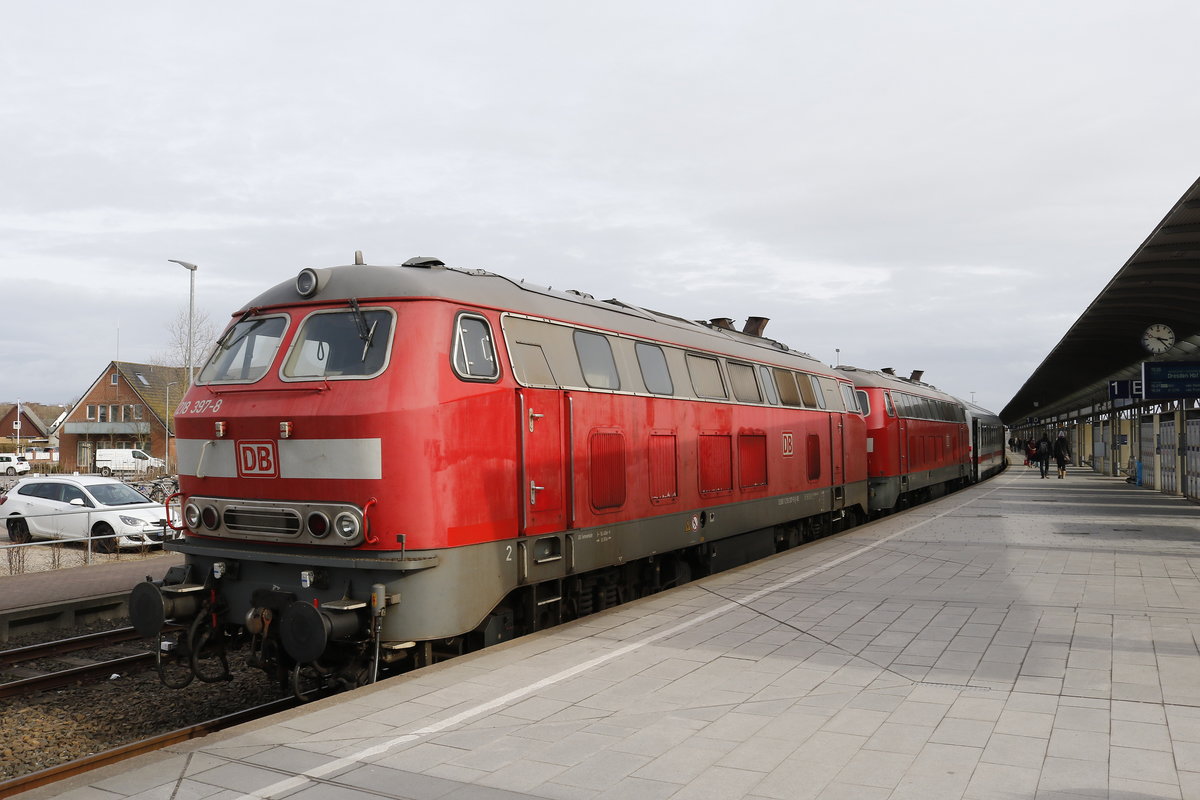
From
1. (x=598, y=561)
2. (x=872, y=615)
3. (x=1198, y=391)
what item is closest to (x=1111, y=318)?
(x=1198, y=391)

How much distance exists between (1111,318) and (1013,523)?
619 cm

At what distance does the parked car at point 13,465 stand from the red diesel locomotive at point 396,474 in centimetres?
5470

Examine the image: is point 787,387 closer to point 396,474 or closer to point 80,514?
point 396,474

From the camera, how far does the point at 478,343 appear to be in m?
7.13

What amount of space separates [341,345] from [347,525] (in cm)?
145

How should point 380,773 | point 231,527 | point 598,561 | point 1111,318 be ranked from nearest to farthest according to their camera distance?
point 380,773
point 231,527
point 598,561
point 1111,318

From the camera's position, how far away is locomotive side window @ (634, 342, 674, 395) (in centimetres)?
948

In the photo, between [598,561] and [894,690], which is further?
[598,561]

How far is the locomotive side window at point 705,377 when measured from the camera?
10.6 meters

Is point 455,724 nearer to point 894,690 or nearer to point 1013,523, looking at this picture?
point 894,690

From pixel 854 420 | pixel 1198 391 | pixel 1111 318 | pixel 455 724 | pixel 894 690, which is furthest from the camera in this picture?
pixel 1111 318

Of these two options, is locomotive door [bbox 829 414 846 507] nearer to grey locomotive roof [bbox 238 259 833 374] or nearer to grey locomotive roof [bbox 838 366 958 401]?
grey locomotive roof [bbox 838 366 958 401]

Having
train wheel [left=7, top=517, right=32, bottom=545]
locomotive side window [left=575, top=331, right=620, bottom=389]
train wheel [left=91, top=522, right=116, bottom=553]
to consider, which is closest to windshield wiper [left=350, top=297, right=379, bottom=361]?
locomotive side window [left=575, top=331, right=620, bottom=389]

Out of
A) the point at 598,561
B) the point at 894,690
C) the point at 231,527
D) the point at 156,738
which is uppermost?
the point at 231,527
